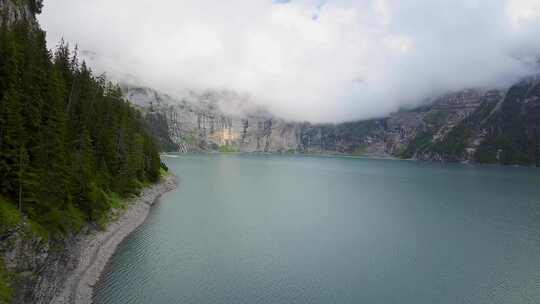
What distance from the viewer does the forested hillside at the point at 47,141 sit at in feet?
116

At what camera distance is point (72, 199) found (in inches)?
1905

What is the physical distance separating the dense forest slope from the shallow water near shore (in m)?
6.72

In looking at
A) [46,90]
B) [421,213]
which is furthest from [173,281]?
[421,213]

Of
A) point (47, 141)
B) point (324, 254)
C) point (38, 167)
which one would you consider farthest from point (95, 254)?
point (324, 254)

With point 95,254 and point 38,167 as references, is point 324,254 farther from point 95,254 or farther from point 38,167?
point 38,167

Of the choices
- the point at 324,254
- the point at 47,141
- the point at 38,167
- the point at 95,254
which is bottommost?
the point at 324,254

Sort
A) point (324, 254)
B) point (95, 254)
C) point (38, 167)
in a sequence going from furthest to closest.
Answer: point (324, 254) → point (95, 254) → point (38, 167)

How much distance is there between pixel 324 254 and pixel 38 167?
35984 millimetres

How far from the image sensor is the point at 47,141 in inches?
1636

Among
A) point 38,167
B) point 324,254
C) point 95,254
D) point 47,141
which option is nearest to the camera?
point 38,167

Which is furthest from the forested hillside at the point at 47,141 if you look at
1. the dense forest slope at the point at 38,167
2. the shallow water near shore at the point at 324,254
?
the shallow water near shore at the point at 324,254

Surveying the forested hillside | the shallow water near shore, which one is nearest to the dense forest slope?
the forested hillside

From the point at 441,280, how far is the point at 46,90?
169 feet

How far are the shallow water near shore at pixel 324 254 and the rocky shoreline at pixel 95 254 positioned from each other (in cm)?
119
